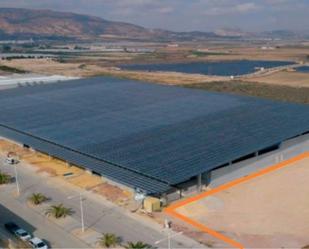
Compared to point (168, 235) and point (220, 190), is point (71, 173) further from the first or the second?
point (168, 235)

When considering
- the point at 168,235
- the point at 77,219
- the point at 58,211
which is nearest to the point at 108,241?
the point at 168,235

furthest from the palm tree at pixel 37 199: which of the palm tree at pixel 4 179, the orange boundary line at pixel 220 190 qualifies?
the orange boundary line at pixel 220 190

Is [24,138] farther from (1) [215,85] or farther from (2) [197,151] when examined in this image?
(1) [215,85]

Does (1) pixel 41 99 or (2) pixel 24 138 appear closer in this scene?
(2) pixel 24 138

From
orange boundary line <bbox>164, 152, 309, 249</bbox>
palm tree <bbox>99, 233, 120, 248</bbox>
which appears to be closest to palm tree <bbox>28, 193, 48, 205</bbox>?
palm tree <bbox>99, 233, 120, 248</bbox>

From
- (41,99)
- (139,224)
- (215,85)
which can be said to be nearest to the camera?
(139,224)

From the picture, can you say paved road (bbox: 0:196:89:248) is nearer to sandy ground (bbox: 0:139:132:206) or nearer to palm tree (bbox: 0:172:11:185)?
palm tree (bbox: 0:172:11:185)

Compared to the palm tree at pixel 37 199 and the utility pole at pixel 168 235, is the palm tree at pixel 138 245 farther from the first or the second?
the palm tree at pixel 37 199

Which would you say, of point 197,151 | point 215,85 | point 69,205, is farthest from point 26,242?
point 215,85
